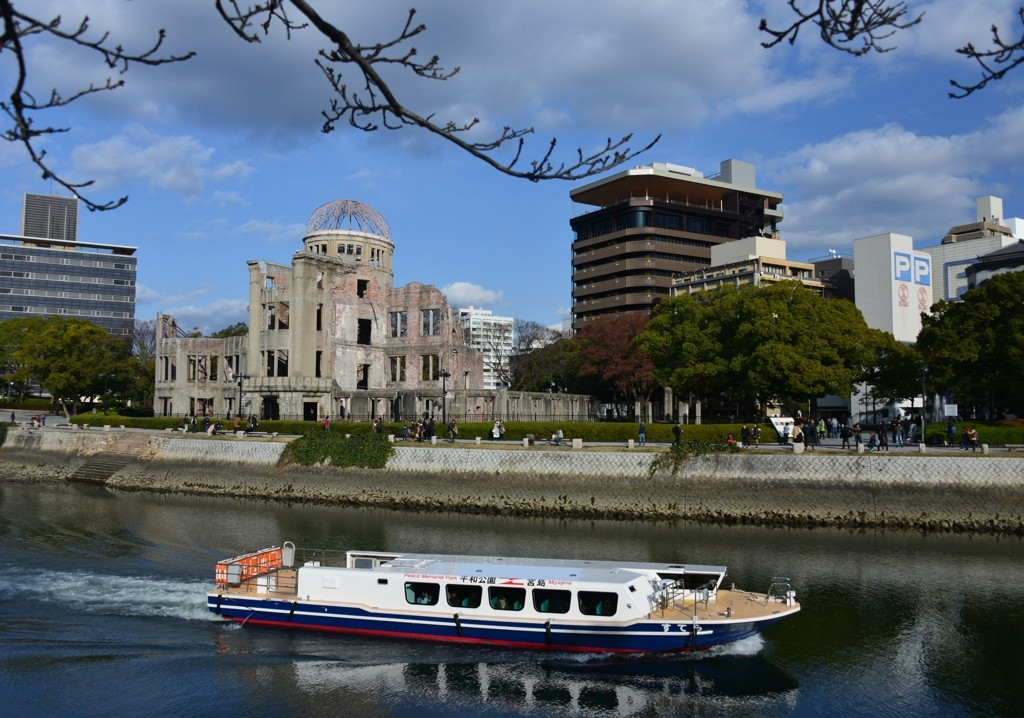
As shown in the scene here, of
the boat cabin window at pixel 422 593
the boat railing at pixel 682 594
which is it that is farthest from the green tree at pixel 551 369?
the boat cabin window at pixel 422 593

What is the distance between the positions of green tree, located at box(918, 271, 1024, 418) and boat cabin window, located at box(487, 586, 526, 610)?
39.5 meters

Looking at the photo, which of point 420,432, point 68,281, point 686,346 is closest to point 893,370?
point 686,346

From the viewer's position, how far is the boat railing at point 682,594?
869 inches

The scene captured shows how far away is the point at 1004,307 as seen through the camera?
162 feet

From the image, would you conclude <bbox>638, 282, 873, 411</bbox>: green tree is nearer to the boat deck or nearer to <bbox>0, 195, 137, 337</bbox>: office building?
the boat deck

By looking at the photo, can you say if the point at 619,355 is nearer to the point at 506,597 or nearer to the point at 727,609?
the point at 727,609

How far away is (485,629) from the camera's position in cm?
2191

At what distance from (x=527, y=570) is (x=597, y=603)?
2292 mm

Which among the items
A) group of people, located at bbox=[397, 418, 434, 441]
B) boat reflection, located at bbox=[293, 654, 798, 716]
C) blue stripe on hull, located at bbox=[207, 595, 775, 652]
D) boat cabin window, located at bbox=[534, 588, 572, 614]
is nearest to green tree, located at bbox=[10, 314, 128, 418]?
group of people, located at bbox=[397, 418, 434, 441]

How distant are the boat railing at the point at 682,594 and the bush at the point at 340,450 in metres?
29.0

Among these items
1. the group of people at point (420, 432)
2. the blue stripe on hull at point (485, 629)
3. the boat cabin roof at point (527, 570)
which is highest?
the group of people at point (420, 432)

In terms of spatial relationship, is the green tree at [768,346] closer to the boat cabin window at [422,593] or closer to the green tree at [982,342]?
the green tree at [982,342]

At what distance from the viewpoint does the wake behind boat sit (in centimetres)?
2123

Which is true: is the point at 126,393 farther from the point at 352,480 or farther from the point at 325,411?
the point at 352,480
